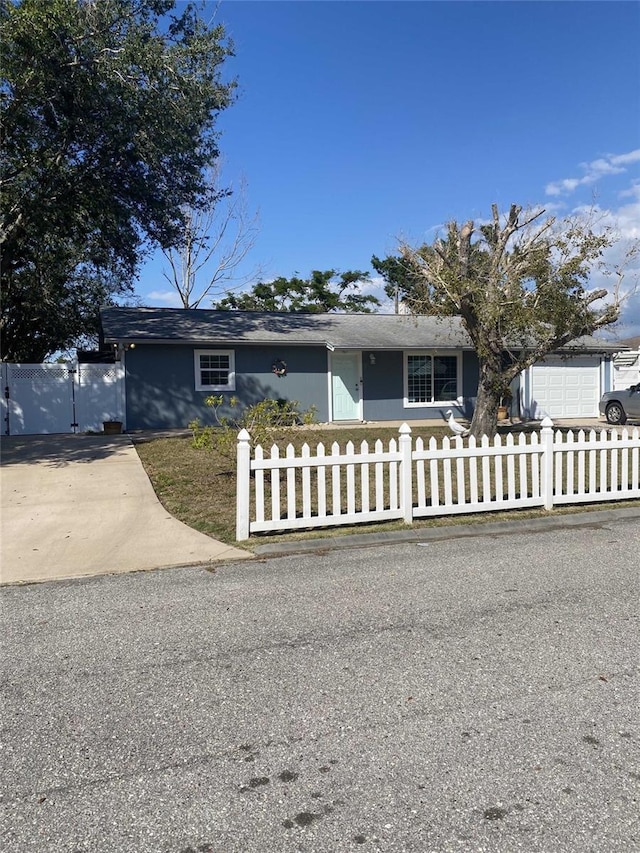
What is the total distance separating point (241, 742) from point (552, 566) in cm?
354

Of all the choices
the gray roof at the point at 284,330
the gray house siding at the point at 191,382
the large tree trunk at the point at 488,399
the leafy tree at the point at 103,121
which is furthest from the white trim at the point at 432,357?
the leafy tree at the point at 103,121

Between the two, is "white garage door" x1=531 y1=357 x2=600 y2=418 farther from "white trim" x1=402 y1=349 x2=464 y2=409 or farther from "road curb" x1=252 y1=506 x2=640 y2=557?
"road curb" x1=252 y1=506 x2=640 y2=557

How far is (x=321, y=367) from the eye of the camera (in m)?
18.2

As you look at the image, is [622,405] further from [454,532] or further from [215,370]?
[454,532]

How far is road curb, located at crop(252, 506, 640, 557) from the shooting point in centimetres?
601

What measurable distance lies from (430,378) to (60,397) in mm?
10948

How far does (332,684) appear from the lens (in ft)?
10.6

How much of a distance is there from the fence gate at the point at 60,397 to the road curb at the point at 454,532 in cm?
1148

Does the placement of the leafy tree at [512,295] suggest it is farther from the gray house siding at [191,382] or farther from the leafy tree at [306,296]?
the leafy tree at [306,296]

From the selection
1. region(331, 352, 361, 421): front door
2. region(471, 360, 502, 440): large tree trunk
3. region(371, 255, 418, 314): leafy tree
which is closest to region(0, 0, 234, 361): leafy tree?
region(331, 352, 361, 421): front door

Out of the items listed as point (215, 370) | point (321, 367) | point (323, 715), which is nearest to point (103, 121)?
point (215, 370)

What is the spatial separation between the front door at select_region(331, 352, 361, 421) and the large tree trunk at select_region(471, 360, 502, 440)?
5.07 meters

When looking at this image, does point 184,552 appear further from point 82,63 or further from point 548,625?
point 82,63

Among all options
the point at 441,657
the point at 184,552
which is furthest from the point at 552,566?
the point at 184,552
